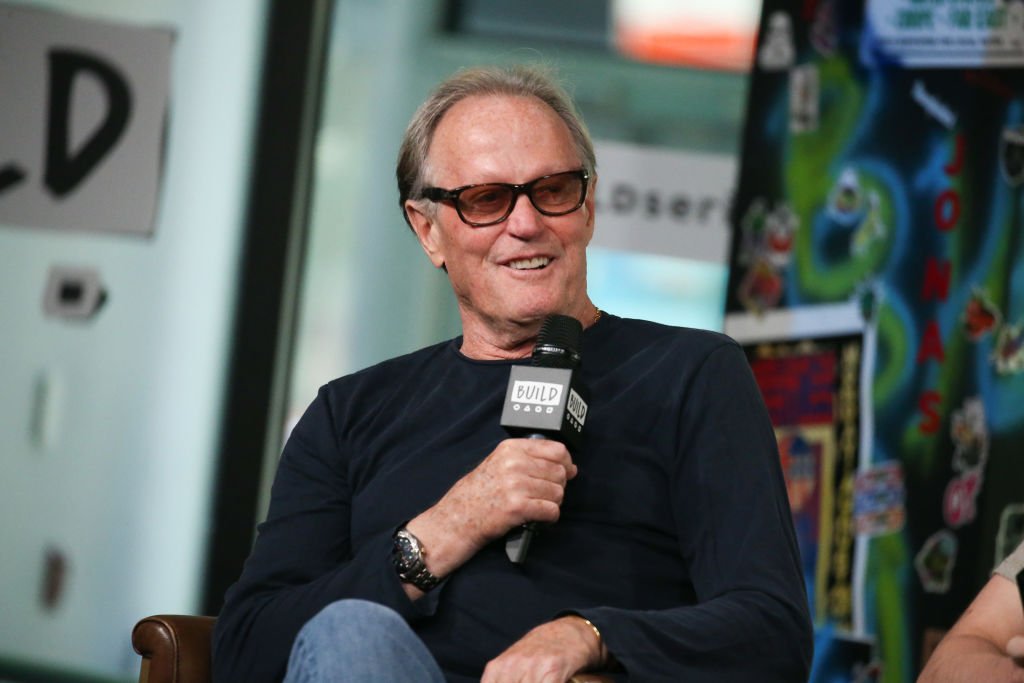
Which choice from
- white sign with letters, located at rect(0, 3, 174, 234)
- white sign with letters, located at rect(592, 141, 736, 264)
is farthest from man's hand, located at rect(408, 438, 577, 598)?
white sign with letters, located at rect(0, 3, 174, 234)

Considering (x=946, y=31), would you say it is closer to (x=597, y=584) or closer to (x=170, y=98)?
(x=597, y=584)

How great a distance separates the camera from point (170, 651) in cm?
191

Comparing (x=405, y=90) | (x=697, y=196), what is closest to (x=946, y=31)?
(x=697, y=196)

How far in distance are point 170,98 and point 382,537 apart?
2.84m

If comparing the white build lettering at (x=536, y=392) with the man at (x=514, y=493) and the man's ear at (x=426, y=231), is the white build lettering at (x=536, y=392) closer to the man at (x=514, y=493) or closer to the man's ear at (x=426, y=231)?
→ the man at (x=514, y=493)

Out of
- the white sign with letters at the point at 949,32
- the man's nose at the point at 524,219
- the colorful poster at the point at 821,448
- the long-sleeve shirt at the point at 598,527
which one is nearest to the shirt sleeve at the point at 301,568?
the long-sleeve shirt at the point at 598,527

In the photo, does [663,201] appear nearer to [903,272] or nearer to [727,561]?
[903,272]

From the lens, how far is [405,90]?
4.28 m

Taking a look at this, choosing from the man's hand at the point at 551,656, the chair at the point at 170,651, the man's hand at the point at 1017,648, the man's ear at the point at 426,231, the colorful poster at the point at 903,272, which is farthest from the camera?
the colorful poster at the point at 903,272

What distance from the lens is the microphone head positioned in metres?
1.70

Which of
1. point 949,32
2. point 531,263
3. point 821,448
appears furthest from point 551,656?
point 949,32

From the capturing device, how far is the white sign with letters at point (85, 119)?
4.30m

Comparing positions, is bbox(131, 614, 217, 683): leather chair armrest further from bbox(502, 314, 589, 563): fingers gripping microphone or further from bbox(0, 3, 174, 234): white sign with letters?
bbox(0, 3, 174, 234): white sign with letters

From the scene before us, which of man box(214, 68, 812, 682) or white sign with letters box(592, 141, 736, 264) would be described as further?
white sign with letters box(592, 141, 736, 264)
